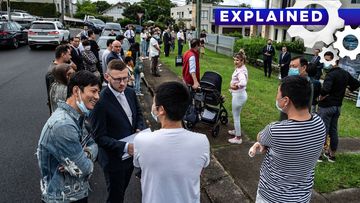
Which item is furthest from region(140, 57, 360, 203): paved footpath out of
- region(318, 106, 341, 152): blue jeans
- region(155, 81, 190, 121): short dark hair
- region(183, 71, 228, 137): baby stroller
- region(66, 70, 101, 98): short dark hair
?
region(155, 81, 190, 121): short dark hair

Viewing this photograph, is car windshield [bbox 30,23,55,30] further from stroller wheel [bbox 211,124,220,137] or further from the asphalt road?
stroller wheel [bbox 211,124,220,137]

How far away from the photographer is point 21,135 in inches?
260

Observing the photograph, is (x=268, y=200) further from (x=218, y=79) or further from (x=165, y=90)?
(x=218, y=79)

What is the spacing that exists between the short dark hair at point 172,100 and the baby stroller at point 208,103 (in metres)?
4.48

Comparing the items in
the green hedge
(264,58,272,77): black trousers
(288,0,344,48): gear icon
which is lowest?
(264,58,272,77): black trousers

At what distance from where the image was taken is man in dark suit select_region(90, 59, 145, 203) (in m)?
3.13

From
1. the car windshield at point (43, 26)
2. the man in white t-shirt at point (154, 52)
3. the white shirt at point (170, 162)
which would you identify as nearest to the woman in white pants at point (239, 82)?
the white shirt at point (170, 162)

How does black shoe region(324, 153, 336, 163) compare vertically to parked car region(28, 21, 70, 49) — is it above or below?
below

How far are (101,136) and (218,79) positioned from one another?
157 inches

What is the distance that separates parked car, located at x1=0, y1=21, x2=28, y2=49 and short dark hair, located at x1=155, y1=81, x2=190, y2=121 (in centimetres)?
2014

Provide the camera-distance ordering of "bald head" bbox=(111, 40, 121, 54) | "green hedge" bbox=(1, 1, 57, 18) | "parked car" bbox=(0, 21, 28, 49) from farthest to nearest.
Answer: "green hedge" bbox=(1, 1, 57, 18), "parked car" bbox=(0, 21, 28, 49), "bald head" bbox=(111, 40, 121, 54)

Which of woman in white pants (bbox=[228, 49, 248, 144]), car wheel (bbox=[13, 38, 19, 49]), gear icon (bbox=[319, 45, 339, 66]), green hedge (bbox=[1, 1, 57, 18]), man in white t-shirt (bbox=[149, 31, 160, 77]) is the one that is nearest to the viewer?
gear icon (bbox=[319, 45, 339, 66])

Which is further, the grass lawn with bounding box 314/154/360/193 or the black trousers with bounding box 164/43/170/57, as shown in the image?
the black trousers with bounding box 164/43/170/57

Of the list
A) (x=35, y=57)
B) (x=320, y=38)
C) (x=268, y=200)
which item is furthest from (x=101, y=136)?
(x=35, y=57)
